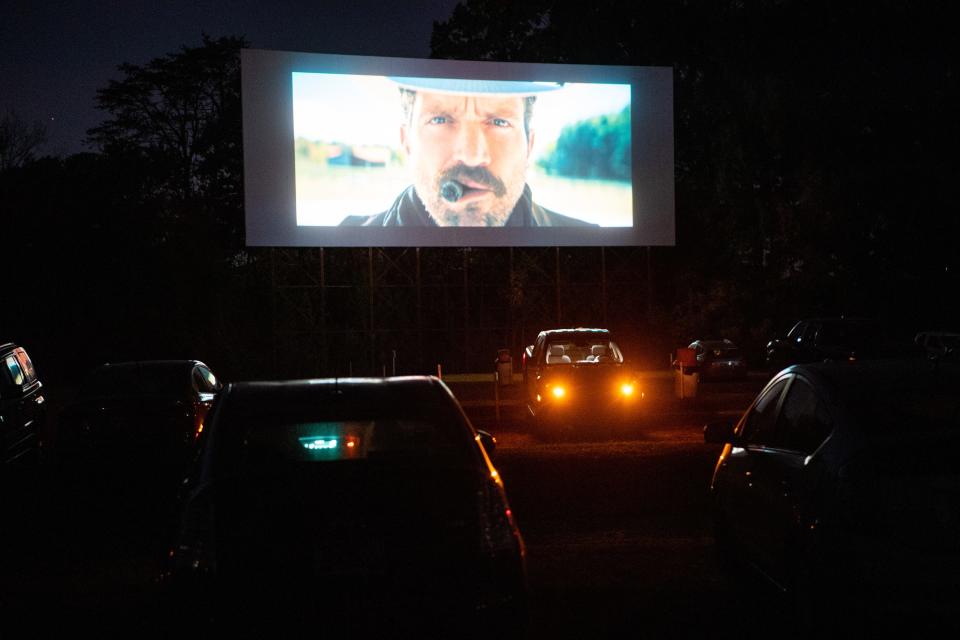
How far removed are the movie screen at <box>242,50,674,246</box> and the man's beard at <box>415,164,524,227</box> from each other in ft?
0.10

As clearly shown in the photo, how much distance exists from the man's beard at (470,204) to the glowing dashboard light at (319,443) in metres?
25.7

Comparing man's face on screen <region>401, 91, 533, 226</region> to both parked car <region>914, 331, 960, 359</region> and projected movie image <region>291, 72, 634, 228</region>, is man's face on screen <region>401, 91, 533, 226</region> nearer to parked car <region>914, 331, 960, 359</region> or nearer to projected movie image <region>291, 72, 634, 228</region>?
projected movie image <region>291, 72, 634, 228</region>

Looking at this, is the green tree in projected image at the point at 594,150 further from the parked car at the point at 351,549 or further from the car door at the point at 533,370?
the parked car at the point at 351,549

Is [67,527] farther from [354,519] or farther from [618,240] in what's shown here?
[618,240]

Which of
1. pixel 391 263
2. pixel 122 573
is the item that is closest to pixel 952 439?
pixel 122 573

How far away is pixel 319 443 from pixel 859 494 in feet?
11.3

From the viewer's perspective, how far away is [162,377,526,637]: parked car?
4676 millimetres

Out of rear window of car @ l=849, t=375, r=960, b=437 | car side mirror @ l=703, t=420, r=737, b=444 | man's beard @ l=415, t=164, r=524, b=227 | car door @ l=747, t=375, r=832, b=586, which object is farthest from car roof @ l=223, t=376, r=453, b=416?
man's beard @ l=415, t=164, r=524, b=227

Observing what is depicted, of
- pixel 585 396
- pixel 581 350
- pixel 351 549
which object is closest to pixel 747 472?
pixel 351 549

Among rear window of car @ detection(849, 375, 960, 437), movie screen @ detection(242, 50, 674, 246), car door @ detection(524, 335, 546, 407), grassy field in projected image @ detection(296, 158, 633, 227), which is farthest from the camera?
grassy field in projected image @ detection(296, 158, 633, 227)

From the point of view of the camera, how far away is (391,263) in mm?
37844

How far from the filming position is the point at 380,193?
32.6m

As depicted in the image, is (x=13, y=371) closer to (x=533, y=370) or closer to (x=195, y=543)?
(x=533, y=370)

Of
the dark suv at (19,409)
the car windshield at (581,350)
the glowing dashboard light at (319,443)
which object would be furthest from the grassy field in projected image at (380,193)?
the glowing dashboard light at (319,443)
